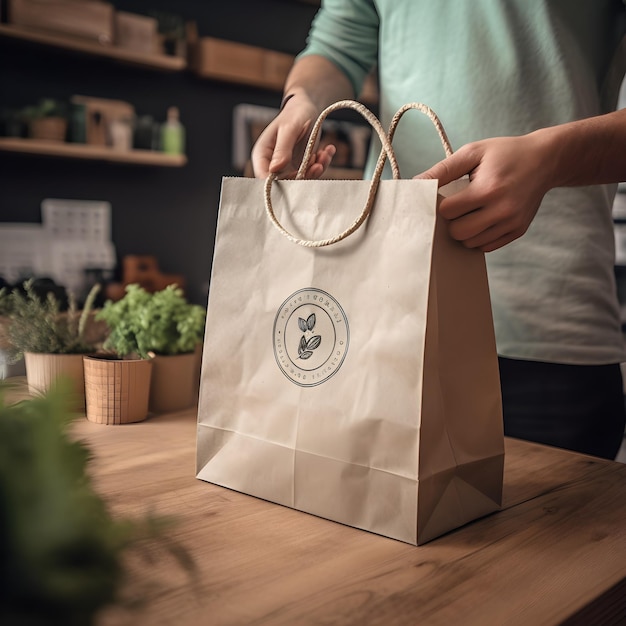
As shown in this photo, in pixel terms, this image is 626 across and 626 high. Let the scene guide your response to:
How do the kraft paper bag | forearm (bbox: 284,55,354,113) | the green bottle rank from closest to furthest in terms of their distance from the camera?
the kraft paper bag
forearm (bbox: 284,55,354,113)
the green bottle

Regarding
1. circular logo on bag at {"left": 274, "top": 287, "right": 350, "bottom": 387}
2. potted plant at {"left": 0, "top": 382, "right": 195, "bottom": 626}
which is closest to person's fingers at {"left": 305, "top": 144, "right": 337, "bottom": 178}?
circular logo on bag at {"left": 274, "top": 287, "right": 350, "bottom": 387}

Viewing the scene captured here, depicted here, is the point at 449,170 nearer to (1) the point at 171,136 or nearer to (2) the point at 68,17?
(2) the point at 68,17

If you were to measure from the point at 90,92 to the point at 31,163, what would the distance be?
430 mm

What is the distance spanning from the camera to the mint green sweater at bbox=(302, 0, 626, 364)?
1.13 m

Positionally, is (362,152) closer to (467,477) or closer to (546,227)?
(546,227)

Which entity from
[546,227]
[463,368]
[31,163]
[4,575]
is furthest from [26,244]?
[4,575]

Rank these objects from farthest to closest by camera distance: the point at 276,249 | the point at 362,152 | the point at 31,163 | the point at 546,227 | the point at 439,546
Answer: the point at 362,152 → the point at 31,163 → the point at 546,227 → the point at 276,249 → the point at 439,546

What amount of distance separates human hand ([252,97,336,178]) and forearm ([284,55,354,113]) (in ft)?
0.46

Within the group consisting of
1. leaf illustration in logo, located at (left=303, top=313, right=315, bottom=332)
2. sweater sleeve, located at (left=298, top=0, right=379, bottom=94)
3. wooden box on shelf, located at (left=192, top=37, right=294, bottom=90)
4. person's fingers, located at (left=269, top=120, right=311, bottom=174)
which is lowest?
leaf illustration in logo, located at (left=303, top=313, right=315, bottom=332)

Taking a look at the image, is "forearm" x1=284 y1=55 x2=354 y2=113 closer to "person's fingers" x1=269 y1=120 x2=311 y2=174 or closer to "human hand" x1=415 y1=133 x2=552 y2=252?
"person's fingers" x1=269 y1=120 x2=311 y2=174

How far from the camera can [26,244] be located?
10.2 feet

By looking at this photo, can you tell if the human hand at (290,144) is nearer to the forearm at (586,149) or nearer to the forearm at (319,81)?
the forearm at (319,81)

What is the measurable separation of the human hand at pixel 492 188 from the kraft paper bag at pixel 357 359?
3 centimetres

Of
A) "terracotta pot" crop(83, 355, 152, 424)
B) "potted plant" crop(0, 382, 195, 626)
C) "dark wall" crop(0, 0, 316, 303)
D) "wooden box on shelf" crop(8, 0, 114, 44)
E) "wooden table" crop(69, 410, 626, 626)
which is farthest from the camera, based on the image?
"dark wall" crop(0, 0, 316, 303)
